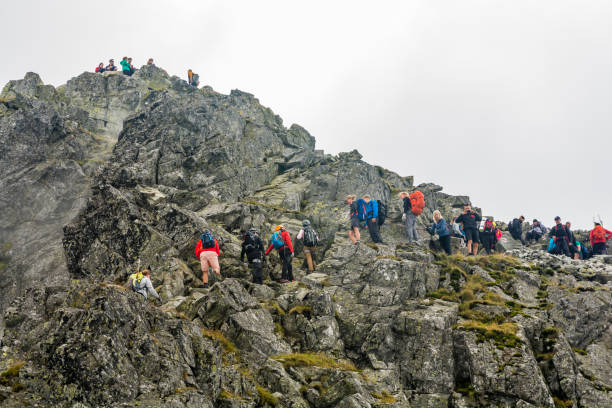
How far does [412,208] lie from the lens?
28406 mm

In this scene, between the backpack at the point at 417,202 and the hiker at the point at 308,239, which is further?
the backpack at the point at 417,202

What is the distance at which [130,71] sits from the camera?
63500 millimetres

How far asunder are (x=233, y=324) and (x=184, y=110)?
3338 centimetres

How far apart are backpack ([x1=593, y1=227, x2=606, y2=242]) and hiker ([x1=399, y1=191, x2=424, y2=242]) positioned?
15990 mm

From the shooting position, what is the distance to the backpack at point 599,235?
3147cm

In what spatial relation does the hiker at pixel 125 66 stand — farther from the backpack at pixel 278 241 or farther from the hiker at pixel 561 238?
the hiker at pixel 561 238

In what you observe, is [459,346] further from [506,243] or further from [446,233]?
[506,243]

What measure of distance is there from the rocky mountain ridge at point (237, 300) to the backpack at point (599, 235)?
15.0ft

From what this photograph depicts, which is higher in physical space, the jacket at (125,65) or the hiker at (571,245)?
the jacket at (125,65)

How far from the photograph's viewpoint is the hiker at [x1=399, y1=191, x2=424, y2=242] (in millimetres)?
28141

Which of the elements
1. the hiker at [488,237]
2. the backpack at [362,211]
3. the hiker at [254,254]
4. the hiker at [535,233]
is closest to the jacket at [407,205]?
the backpack at [362,211]

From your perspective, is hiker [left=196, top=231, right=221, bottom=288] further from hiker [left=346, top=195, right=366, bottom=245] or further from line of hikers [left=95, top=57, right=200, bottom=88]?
line of hikers [left=95, top=57, right=200, bottom=88]

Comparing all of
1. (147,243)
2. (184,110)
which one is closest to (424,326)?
(147,243)

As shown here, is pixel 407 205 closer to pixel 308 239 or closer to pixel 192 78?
pixel 308 239
